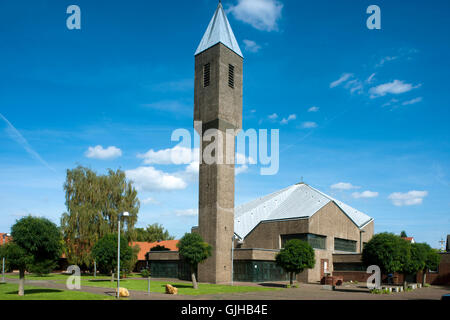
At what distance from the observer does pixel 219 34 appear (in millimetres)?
43406

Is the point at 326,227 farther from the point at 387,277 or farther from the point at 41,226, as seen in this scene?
the point at 41,226

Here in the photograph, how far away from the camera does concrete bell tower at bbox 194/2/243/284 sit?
40531 mm

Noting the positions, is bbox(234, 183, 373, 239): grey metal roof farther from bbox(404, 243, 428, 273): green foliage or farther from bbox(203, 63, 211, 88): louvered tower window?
bbox(203, 63, 211, 88): louvered tower window

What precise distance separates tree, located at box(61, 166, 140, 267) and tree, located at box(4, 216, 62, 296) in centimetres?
2378

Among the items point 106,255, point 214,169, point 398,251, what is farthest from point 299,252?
point 106,255

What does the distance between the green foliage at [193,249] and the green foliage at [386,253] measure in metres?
14.4

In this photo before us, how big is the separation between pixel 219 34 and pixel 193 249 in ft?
81.3

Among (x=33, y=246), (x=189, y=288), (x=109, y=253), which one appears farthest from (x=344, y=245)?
(x=33, y=246)

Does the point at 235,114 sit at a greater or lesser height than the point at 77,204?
greater

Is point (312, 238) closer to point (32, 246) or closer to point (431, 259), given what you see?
point (431, 259)

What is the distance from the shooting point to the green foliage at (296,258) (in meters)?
35.8

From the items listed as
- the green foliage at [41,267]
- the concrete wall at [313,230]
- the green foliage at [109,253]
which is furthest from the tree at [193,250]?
the concrete wall at [313,230]
